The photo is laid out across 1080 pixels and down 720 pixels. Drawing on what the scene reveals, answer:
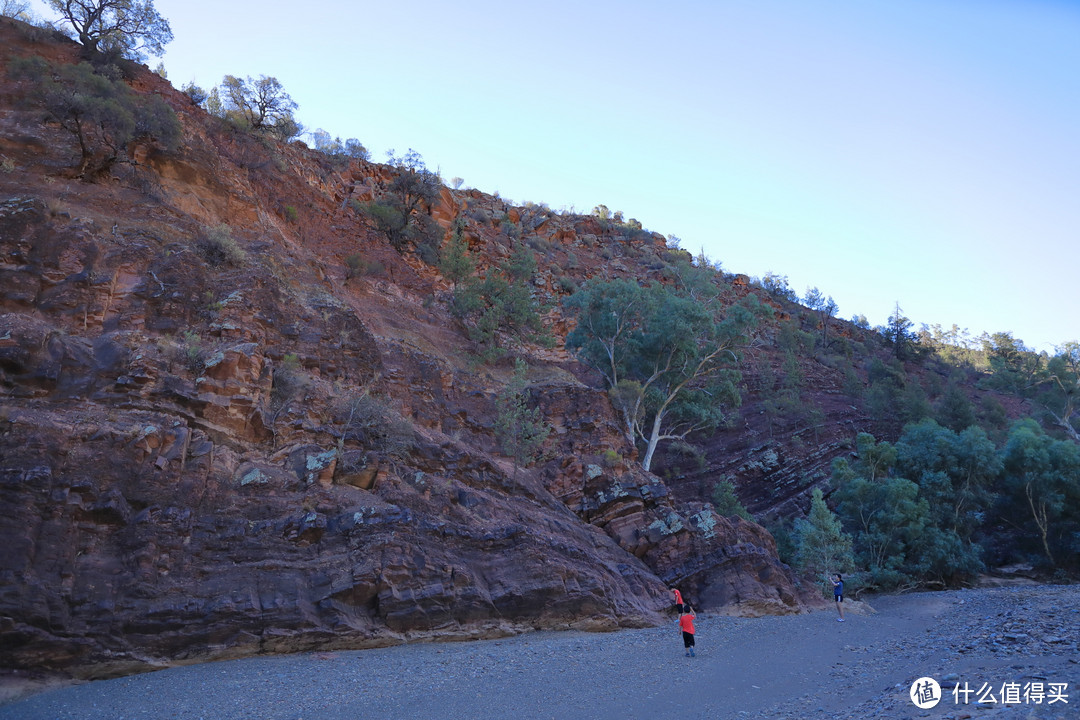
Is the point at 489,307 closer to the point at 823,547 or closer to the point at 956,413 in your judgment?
the point at 823,547

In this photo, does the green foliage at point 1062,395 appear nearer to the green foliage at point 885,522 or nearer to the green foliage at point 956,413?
the green foliage at point 956,413

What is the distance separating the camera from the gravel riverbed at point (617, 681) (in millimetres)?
9602

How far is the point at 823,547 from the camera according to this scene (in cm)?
2794

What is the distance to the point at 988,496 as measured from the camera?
34125 mm

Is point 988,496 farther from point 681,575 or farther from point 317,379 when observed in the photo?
point 317,379

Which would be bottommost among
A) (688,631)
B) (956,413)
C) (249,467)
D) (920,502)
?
(688,631)

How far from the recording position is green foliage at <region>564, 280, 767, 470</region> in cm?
3403

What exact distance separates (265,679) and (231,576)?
266cm

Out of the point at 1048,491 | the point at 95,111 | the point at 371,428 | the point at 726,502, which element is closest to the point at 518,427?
the point at 371,428

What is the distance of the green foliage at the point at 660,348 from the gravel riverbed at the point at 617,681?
60.2ft

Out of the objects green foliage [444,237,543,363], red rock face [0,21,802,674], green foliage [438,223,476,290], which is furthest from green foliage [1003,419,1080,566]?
green foliage [438,223,476,290]

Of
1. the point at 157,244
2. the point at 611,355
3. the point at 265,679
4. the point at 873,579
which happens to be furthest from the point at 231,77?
the point at 873,579

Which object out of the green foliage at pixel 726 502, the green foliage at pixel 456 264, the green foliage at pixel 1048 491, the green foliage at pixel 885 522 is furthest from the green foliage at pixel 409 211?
the green foliage at pixel 1048 491

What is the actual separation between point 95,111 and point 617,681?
72.9 ft
